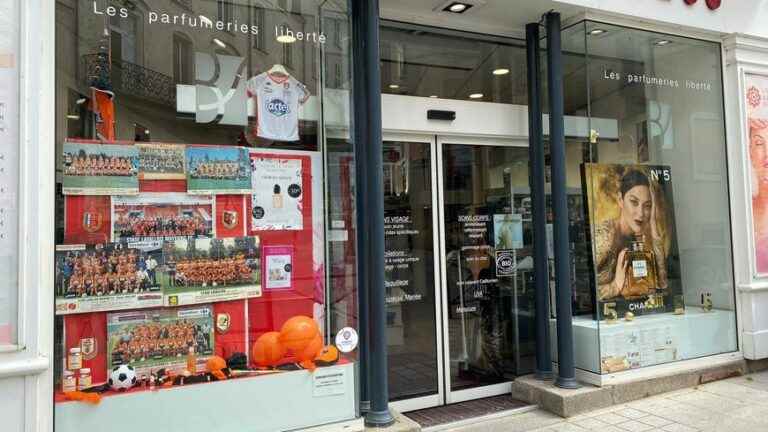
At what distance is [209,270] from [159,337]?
1.71ft

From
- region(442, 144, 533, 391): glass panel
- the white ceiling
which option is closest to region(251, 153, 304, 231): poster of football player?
region(442, 144, 533, 391): glass panel

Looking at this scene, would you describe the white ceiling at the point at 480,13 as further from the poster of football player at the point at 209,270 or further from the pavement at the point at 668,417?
the pavement at the point at 668,417

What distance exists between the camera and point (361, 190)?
4.14 metres

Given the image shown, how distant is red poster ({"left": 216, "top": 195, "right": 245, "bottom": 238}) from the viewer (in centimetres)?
372

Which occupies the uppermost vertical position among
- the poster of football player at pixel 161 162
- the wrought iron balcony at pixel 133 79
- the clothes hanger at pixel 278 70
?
the clothes hanger at pixel 278 70

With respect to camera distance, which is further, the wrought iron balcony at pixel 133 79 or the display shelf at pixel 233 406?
the wrought iron balcony at pixel 133 79

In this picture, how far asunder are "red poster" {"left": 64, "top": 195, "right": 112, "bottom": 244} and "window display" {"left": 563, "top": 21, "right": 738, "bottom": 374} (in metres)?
4.01

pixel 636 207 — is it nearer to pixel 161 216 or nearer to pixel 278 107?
pixel 278 107

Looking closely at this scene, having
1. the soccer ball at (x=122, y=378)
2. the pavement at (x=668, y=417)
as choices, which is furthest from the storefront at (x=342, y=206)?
the pavement at (x=668, y=417)

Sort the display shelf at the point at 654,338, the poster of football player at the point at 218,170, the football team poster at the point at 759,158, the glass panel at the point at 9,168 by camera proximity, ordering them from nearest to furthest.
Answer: the glass panel at the point at 9,168 → the poster of football player at the point at 218,170 → the display shelf at the point at 654,338 → the football team poster at the point at 759,158

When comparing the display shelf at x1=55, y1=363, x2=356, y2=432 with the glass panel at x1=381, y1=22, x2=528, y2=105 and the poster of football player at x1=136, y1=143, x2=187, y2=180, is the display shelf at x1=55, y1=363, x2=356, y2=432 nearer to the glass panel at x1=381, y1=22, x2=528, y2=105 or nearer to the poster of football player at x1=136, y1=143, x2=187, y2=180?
the poster of football player at x1=136, y1=143, x2=187, y2=180

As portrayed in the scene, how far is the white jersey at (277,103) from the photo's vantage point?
3916 millimetres

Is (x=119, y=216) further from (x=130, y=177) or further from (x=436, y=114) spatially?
(x=436, y=114)

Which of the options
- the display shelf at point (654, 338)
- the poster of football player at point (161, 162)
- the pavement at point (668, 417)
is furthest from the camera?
the display shelf at point (654, 338)
